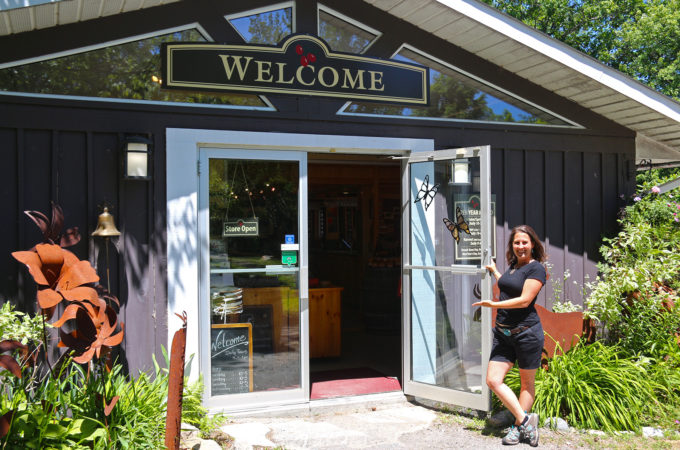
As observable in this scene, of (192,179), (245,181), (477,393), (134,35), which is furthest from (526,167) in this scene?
(134,35)

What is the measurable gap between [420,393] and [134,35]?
12.5 ft

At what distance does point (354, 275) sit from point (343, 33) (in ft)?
21.2

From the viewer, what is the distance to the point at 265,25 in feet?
15.9

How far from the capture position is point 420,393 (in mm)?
5121

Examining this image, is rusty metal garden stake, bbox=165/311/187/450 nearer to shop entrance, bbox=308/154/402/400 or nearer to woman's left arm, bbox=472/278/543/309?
shop entrance, bbox=308/154/402/400

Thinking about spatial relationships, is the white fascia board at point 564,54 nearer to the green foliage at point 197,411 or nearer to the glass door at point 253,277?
the glass door at point 253,277

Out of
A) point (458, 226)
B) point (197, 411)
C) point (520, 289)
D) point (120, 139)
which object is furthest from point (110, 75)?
point (520, 289)

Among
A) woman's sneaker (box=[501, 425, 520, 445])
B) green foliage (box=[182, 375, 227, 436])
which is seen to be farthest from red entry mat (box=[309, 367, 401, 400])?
Answer: woman's sneaker (box=[501, 425, 520, 445])

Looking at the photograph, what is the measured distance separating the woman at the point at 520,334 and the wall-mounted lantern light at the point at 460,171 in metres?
0.77

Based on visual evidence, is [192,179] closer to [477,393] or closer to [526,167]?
[477,393]

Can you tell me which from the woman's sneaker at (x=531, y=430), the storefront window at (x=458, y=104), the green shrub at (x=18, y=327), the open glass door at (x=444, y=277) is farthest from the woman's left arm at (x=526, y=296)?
the green shrub at (x=18, y=327)

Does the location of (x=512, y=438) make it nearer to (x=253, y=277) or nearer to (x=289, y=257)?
(x=289, y=257)

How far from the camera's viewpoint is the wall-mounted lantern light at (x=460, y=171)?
488cm

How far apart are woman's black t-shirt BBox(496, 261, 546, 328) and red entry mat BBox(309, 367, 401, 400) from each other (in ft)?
5.17
